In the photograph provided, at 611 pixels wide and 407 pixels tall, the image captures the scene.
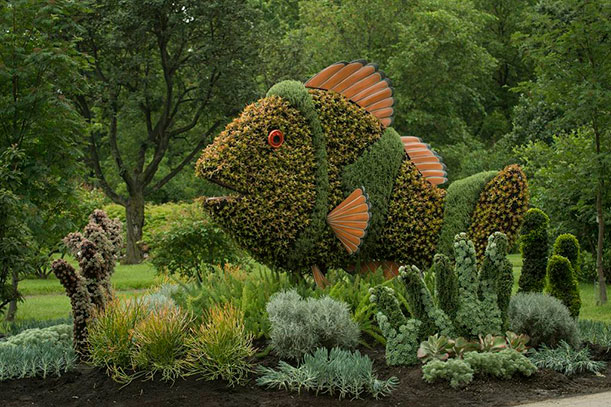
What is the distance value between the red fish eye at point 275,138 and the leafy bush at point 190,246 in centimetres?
455

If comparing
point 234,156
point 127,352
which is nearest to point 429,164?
point 234,156

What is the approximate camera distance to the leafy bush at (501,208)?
8250 millimetres

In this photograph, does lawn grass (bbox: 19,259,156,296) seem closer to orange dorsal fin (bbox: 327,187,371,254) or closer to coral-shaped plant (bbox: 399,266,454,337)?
orange dorsal fin (bbox: 327,187,371,254)

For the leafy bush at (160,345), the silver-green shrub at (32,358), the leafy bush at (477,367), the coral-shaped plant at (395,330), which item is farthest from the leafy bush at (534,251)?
the silver-green shrub at (32,358)

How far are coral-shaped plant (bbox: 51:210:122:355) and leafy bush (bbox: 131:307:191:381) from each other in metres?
0.95

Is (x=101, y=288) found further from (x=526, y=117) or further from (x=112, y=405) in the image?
(x=526, y=117)

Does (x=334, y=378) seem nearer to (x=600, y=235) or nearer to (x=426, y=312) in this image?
(x=426, y=312)

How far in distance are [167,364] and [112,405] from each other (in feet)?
2.05

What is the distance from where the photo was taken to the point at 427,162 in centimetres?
906

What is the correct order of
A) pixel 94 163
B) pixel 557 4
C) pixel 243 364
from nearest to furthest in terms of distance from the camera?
1. pixel 243 364
2. pixel 557 4
3. pixel 94 163

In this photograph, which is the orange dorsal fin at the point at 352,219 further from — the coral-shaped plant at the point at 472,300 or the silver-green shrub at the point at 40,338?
the silver-green shrub at the point at 40,338

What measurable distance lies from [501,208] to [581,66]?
4.03m

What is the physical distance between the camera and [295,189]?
8.18m

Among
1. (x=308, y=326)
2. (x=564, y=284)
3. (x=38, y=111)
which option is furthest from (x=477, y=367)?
(x=38, y=111)
